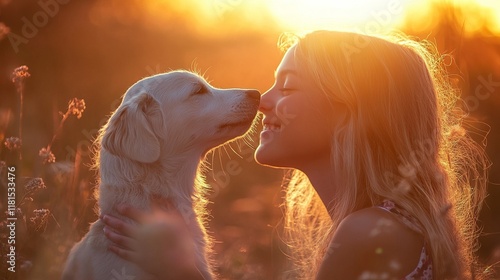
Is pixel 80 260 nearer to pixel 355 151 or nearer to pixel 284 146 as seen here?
pixel 284 146

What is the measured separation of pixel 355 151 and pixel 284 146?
442mm

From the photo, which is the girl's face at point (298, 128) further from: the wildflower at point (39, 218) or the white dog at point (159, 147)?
the wildflower at point (39, 218)

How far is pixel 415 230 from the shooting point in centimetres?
375

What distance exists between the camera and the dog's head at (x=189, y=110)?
455cm

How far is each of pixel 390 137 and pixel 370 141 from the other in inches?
5.1

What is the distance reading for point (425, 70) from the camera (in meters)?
4.33

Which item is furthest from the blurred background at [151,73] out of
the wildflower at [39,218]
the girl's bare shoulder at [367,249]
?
the girl's bare shoulder at [367,249]

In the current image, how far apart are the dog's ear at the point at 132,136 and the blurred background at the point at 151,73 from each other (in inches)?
12.5

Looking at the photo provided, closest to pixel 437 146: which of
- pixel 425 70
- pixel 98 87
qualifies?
pixel 425 70

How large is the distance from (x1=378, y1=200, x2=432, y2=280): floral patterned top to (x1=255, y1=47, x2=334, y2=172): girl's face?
2.07 feet

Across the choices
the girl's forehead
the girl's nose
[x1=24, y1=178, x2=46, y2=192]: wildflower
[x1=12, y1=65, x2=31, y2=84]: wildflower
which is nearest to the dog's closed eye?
the girl's nose

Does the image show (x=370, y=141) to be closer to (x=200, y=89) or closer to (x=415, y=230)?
(x=415, y=230)

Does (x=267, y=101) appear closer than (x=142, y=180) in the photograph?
No

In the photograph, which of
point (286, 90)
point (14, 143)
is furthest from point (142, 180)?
point (286, 90)
